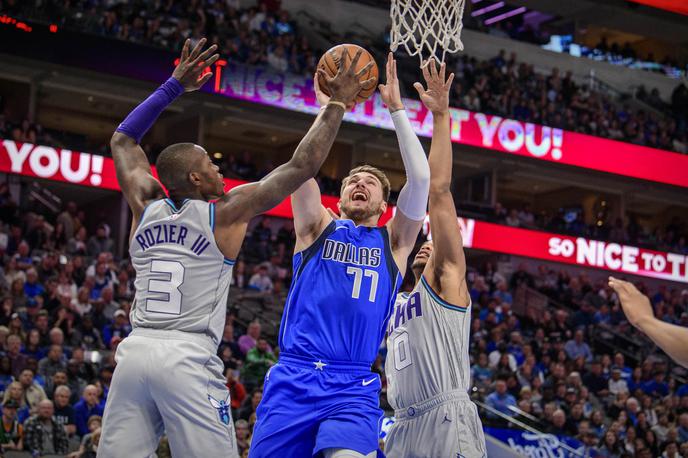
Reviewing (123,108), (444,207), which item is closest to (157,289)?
(444,207)

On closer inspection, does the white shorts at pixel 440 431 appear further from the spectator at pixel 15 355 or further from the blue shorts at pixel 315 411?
the spectator at pixel 15 355

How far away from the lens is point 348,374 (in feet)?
15.5

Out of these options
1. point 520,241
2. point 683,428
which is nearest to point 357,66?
point 683,428

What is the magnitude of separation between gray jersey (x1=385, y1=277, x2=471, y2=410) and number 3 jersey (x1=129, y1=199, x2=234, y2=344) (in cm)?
133

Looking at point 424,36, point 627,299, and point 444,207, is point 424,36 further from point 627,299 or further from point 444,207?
point 627,299

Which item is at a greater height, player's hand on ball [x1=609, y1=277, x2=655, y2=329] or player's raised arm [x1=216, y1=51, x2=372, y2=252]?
player's raised arm [x1=216, y1=51, x2=372, y2=252]

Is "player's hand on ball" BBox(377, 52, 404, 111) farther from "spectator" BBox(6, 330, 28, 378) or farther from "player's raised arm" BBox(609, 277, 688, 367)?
"spectator" BBox(6, 330, 28, 378)

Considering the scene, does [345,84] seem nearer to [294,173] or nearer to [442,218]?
[294,173]

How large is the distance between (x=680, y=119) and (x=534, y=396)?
16.0 metres

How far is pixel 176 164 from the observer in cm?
450

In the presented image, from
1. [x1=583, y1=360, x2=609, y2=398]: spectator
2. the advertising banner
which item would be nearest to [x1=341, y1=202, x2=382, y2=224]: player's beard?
[x1=583, y1=360, x2=609, y2=398]: spectator

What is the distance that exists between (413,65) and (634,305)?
21574 millimetres

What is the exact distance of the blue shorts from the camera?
4.49 meters

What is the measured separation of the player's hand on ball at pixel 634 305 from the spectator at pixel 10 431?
776cm
